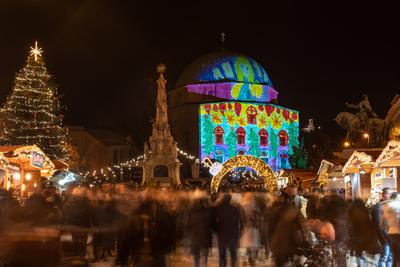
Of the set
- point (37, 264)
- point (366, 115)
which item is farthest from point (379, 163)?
point (366, 115)

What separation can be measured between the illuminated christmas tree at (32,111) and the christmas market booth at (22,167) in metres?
12.2

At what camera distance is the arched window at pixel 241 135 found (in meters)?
76.1

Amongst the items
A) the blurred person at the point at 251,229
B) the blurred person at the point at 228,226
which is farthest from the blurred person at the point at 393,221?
the blurred person at the point at 251,229

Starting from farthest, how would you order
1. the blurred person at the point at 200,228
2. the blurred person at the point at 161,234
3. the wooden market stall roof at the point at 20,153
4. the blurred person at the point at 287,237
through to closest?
the wooden market stall roof at the point at 20,153
the blurred person at the point at 200,228
the blurred person at the point at 287,237
the blurred person at the point at 161,234

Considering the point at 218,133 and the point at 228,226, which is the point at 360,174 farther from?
the point at 218,133

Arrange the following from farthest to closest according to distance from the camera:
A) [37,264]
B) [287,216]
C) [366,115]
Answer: [366,115], [287,216], [37,264]

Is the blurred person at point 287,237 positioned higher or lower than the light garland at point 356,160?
lower

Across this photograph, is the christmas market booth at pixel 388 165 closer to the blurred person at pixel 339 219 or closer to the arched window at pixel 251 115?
the blurred person at pixel 339 219

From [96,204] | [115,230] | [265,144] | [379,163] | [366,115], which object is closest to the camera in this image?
[115,230]

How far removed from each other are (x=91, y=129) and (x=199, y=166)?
21.8m

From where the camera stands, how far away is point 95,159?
81.1 m

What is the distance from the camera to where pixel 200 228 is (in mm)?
14797

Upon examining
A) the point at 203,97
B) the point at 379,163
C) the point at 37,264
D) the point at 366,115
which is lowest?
the point at 37,264

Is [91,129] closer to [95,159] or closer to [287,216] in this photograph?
[95,159]
